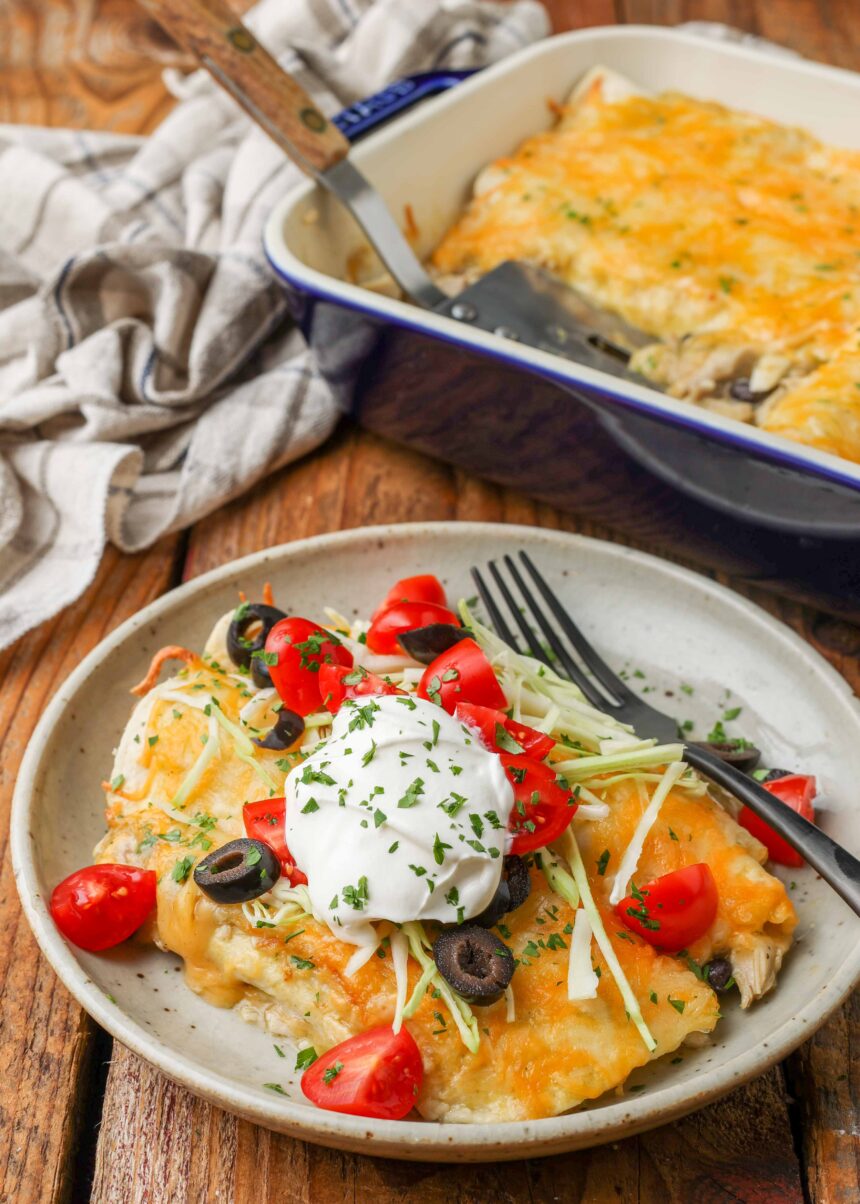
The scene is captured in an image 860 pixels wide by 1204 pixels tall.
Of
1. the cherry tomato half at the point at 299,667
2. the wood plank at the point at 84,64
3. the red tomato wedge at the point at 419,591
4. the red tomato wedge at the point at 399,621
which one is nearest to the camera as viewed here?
the cherry tomato half at the point at 299,667

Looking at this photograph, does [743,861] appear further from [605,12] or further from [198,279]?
[605,12]

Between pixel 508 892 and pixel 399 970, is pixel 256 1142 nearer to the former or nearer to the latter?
pixel 399 970

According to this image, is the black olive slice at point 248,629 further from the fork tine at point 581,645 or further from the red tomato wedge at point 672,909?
the red tomato wedge at point 672,909

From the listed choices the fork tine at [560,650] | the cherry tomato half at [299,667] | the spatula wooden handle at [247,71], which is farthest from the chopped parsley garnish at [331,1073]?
the spatula wooden handle at [247,71]

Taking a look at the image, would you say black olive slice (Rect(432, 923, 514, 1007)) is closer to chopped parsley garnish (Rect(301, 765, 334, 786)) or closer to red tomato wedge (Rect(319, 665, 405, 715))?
chopped parsley garnish (Rect(301, 765, 334, 786))

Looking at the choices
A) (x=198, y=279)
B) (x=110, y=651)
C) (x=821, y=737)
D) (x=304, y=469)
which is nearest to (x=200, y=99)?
(x=198, y=279)

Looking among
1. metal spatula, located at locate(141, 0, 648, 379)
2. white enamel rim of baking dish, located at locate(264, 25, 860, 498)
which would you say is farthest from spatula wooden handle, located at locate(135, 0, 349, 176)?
white enamel rim of baking dish, located at locate(264, 25, 860, 498)

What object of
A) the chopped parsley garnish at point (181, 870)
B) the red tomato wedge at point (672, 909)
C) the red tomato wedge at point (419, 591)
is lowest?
the red tomato wedge at point (672, 909)
